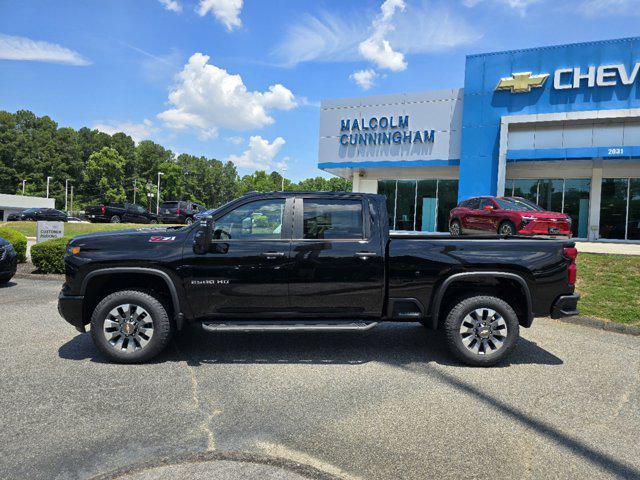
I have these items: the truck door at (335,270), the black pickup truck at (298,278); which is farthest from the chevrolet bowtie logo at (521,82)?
the truck door at (335,270)

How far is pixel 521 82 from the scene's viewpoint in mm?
20750

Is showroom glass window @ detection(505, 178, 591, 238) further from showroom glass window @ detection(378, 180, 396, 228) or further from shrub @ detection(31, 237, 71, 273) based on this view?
shrub @ detection(31, 237, 71, 273)

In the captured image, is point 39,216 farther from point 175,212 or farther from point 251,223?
point 251,223

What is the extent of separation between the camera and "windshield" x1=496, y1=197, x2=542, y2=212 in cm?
1273

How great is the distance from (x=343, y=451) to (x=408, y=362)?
2.10 m

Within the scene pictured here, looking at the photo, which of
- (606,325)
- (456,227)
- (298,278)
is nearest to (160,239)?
(298,278)

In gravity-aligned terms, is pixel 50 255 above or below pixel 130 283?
below

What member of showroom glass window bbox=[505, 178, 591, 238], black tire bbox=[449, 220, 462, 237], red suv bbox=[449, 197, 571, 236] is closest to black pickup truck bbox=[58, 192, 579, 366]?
red suv bbox=[449, 197, 571, 236]

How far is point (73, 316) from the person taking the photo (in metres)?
4.61

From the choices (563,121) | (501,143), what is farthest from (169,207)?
(563,121)

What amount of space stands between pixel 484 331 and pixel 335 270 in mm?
1820

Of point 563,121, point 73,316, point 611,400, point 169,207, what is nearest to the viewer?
point 611,400

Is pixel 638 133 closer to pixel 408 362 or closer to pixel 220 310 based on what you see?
pixel 408 362

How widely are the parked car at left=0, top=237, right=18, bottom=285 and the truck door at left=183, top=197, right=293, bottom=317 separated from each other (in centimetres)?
682
